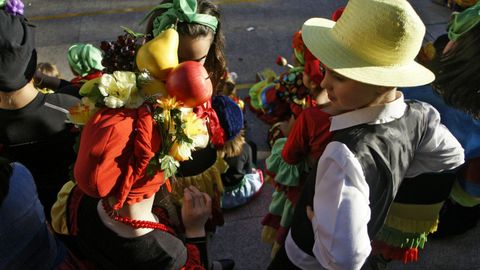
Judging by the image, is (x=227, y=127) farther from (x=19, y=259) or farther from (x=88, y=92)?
(x=19, y=259)

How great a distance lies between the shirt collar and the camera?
1.63 m

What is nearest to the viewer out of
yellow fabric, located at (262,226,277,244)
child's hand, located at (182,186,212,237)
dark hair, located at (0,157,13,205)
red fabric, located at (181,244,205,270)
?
dark hair, located at (0,157,13,205)

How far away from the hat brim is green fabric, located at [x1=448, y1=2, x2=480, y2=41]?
69 cm

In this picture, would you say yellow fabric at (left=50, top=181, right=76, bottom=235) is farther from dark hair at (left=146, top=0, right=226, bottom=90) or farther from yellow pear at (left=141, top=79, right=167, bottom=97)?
dark hair at (left=146, top=0, right=226, bottom=90)

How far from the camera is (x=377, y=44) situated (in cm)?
158

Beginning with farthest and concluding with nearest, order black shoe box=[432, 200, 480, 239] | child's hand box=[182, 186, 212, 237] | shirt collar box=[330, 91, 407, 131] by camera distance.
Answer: black shoe box=[432, 200, 480, 239] < child's hand box=[182, 186, 212, 237] < shirt collar box=[330, 91, 407, 131]

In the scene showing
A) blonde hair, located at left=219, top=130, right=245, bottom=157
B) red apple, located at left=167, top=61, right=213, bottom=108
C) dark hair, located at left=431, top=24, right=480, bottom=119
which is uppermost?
red apple, located at left=167, top=61, right=213, bottom=108

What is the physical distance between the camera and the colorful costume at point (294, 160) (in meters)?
2.19

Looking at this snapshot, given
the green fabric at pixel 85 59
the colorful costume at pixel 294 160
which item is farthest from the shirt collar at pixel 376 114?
the green fabric at pixel 85 59

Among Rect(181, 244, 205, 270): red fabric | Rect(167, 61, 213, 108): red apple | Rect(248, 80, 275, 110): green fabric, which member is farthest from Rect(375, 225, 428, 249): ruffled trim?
Rect(248, 80, 275, 110): green fabric

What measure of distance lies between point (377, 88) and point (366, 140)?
22 cm

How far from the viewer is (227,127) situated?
258 centimetres

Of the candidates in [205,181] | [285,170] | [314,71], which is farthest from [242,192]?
[314,71]

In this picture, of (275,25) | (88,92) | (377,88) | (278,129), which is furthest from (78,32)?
(377,88)
